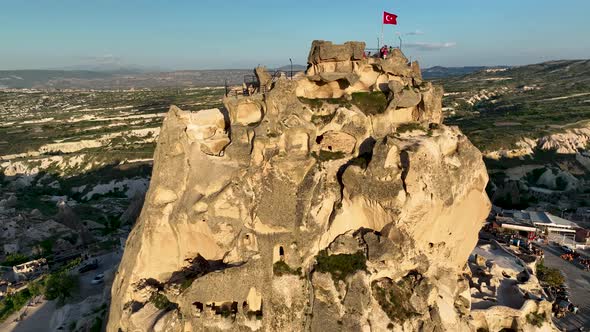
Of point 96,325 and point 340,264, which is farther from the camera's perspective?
point 96,325

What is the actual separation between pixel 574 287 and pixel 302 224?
33.2 metres

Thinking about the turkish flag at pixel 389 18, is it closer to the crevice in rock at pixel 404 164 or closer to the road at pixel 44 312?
the crevice in rock at pixel 404 164

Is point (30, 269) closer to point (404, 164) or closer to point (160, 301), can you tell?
point (160, 301)

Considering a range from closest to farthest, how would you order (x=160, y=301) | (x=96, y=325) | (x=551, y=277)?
(x=160, y=301) → (x=96, y=325) → (x=551, y=277)

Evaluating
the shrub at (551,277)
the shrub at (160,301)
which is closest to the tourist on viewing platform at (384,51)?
the shrub at (160,301)

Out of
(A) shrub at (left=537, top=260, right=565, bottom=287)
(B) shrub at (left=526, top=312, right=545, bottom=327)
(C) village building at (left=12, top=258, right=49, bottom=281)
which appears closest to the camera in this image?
(B) shrub at (left=526, top=312, right=545, bottom=327)

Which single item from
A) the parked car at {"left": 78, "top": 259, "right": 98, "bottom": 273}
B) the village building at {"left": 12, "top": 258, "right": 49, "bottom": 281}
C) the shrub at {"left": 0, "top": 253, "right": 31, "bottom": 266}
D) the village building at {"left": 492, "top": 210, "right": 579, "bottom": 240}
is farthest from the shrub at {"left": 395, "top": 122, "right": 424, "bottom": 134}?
the shrub at {"left": 0, "top": 253, "right": 31, "bottom": 266}

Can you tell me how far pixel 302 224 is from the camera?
24.4 m

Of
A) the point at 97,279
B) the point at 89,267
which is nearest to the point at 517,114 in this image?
the point at 89,267

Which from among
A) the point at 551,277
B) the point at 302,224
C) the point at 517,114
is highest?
the point at 302,224

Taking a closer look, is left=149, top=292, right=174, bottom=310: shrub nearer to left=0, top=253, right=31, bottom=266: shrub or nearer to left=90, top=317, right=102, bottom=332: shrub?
left=90, top=317, right=102, bottom=332: shrub

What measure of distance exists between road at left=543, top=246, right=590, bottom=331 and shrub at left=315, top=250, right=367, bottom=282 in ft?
70.0

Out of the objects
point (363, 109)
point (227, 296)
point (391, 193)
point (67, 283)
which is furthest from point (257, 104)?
point (67, 283)

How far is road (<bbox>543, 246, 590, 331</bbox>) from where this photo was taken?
3394 centimetres
